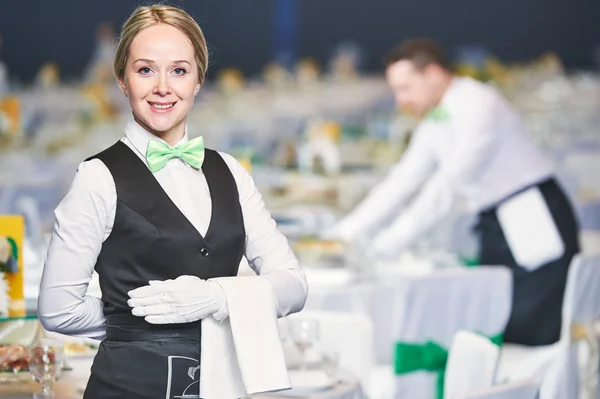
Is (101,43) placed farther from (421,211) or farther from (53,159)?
(421,211)

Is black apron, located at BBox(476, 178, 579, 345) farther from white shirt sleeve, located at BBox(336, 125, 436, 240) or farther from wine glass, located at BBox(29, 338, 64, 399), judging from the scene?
wine glass, located at BBox(29, 338, 64, 399)

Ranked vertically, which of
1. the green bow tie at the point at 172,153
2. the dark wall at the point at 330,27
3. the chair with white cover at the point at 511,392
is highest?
the dark wall at the point at 330,27

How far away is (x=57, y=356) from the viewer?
2672 millimetres

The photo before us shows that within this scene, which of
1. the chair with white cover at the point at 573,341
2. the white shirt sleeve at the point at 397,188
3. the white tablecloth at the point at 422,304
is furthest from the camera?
the white shirt sleeve at the point at 397,188

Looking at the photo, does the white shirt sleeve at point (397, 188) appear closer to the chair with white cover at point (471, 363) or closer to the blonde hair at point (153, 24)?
the chair with white cover at point (471, 363)

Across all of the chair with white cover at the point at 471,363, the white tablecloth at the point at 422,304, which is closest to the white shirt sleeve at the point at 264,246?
the chair with white cover at the point at 471,363

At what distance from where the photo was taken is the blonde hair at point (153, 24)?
2.14 m

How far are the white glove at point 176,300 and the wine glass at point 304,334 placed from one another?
1.03 m

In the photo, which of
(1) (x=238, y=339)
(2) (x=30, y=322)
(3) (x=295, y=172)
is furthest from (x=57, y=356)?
(3) (x=295, y=172)

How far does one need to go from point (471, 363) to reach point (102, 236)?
1519mm

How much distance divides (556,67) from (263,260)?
36.8 feet

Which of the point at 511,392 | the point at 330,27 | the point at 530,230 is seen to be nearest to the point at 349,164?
the point at 530,230

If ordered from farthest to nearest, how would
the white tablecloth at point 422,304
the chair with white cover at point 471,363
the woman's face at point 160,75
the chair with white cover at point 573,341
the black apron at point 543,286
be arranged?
the black apron at point 543,286
the chair with white cover at point 573,341
the white tablecloth at point 422,304
the chair with white cover at point 471,363
the woman's face at point 160,75

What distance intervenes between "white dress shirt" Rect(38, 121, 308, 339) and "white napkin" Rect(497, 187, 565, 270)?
2.31 meters
